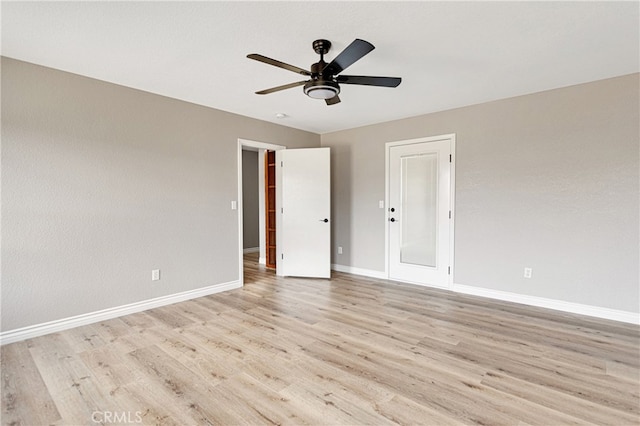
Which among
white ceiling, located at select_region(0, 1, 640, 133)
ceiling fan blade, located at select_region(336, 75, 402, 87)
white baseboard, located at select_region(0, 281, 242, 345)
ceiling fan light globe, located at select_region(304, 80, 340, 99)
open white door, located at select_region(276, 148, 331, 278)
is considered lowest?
white baseboard, located at select_region(0, 281, 242, 345)

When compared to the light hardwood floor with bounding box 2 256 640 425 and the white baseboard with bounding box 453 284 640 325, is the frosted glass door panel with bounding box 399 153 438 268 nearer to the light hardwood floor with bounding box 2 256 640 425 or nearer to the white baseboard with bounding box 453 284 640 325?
the white baseboard with bounding box 453 284 640 325

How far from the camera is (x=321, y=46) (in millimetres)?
2385

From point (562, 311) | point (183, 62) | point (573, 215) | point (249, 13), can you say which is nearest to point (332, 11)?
point (249, 13)

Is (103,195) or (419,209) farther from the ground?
(103,195)

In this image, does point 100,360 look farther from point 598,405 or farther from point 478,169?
point 478,169

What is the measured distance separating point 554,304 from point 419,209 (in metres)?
1.94

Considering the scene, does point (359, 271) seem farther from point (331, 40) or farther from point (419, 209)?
point (331, 40)

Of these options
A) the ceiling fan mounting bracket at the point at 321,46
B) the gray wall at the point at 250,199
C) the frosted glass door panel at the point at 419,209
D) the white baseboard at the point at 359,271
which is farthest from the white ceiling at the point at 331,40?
the gray wall at the point at 250,199

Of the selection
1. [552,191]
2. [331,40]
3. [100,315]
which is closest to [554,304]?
[552,191]

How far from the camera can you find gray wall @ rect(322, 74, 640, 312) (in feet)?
10.1

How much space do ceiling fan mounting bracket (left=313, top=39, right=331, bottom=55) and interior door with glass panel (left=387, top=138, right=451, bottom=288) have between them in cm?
249

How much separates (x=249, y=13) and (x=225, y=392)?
2507 mm

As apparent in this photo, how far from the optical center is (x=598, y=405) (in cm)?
183

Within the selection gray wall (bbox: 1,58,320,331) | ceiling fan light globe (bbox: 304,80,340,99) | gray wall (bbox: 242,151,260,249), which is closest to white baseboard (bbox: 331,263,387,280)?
gray wall (bbox: 1,58,320,331)
